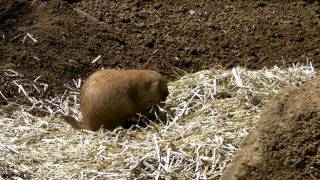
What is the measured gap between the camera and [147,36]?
7086 millimetres

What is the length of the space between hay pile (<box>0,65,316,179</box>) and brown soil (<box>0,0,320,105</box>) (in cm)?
38

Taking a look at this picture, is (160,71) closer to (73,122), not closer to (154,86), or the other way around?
(154,86)

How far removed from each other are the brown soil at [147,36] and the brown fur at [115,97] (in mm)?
850

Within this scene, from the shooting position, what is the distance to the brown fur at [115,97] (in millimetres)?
5336

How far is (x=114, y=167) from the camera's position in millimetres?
4734

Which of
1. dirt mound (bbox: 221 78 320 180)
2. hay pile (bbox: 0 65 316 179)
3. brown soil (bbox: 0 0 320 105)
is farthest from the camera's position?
brown soil (bbox: 0 0 320 105)

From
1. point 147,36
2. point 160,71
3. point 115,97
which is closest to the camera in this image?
point 115,97

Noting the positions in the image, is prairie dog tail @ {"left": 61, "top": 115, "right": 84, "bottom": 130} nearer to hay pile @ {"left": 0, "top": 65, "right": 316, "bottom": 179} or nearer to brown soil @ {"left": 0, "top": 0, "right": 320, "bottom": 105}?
hay pile @ {"left": 0, "top": 65, "right": 316, "bottom": 179}

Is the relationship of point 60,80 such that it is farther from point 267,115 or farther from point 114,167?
point 267,115

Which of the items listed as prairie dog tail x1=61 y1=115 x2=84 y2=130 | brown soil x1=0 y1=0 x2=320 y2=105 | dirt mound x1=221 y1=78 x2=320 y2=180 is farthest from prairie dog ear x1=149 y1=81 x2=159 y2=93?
dirt mound x1=221 y1=78 x2=320 y2=180

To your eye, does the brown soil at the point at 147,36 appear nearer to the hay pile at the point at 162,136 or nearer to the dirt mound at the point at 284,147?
the hay pile at the point at 162,136

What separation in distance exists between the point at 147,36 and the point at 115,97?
183cm

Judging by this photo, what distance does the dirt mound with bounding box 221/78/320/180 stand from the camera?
12.0ft

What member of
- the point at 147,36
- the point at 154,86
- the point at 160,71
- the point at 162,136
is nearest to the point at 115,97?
the point at 154,86
